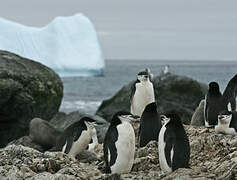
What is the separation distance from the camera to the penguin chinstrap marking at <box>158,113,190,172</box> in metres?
6.75

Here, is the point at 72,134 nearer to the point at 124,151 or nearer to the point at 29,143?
the point at 124,151

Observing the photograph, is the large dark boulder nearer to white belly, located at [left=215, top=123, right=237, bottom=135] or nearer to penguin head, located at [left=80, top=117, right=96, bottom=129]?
penguin head, located at [left=80, top=117, right=96, bottom=129]

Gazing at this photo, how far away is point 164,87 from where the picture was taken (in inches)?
752

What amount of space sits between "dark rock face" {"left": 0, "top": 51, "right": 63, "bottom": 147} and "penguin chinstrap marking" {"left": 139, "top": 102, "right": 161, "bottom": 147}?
6.72 metres

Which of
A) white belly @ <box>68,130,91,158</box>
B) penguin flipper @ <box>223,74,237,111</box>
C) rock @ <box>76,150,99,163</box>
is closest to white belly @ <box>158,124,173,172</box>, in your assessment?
rock @ <box>76,150,99,163</box>

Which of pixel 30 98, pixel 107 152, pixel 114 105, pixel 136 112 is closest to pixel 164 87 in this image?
pixel 114 105

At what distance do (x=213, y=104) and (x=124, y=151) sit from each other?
2.95 metres

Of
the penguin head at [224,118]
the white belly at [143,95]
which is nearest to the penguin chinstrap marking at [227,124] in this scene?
the penguin head at [224,118]

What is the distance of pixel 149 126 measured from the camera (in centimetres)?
875

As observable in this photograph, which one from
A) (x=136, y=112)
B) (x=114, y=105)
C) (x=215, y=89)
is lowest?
(x=114, y=105)

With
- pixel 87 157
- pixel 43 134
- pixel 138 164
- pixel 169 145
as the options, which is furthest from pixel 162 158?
pixel 43 134

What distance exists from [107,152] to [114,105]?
12734mm

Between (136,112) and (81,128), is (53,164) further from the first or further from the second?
(136,112)

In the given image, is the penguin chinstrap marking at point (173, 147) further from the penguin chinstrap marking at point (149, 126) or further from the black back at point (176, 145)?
the penguin chinstrap marking at point (149, 126)
